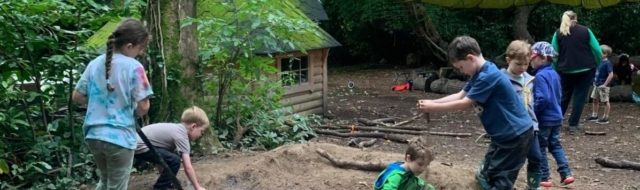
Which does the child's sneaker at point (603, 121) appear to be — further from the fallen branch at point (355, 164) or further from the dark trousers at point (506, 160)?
the dark trousers at point (506, 160)

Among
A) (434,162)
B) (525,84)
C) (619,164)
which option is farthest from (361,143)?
(525,84)

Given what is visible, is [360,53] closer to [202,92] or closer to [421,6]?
[421,6]

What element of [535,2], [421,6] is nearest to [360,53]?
[421,6]

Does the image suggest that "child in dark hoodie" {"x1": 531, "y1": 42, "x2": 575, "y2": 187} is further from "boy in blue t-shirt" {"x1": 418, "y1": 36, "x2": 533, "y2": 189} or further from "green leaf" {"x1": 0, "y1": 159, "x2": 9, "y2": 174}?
"green leaf" {"x1": 0, "y1": 159, "x2": 9, "y2": 174}

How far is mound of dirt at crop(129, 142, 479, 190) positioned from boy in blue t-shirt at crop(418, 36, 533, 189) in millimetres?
832

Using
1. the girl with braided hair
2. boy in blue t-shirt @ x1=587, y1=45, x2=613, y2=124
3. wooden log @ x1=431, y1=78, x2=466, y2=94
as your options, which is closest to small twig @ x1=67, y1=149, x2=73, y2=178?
the girl with braided hair

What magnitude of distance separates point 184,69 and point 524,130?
12.5ft

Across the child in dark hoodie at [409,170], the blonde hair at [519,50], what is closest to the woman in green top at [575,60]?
the blonde hair at [519,50]

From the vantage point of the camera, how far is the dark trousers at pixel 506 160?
14.0ft

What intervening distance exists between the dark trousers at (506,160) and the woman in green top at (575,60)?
4581mm

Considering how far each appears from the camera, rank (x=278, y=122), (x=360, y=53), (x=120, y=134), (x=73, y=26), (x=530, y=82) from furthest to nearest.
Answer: (x=360, y=53)
(x=278, y=122)
(x=73, y=26)
(x=530, y=82)
(x=120, y=134)

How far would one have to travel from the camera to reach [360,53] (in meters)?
26.2

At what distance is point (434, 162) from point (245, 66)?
2.46 meters

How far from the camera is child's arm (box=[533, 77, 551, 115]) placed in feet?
17.0
